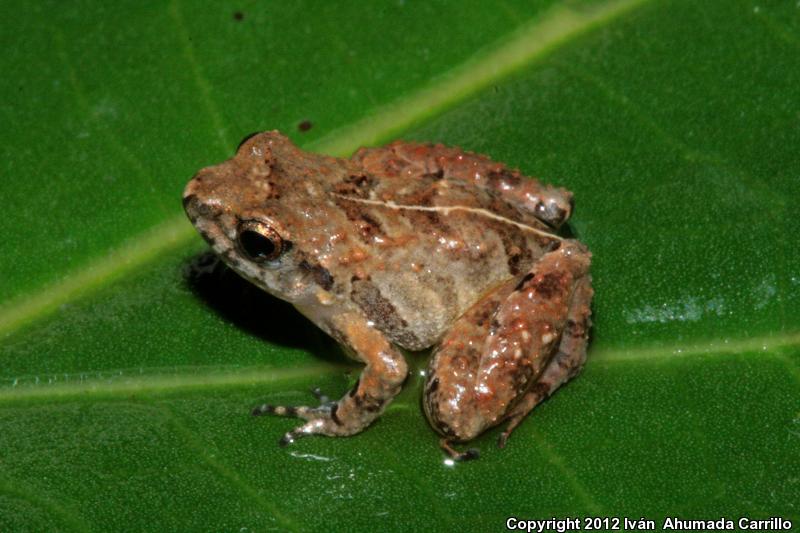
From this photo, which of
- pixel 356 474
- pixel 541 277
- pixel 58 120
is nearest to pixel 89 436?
pixel 356 474

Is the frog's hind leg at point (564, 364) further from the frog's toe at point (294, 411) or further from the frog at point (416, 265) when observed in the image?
the frog's toe at point (294, 411)

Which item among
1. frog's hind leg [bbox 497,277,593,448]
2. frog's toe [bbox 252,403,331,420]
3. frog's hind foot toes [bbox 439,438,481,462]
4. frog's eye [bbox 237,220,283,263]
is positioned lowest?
frog's toe [bbox 252,403,331,420]

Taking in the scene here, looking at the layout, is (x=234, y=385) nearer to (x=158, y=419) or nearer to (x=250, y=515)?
(x=158, y=419)

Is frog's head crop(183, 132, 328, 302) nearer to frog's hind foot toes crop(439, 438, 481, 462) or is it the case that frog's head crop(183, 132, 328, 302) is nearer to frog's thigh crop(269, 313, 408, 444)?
frog's thigh crop(269, 313, 408, 444)

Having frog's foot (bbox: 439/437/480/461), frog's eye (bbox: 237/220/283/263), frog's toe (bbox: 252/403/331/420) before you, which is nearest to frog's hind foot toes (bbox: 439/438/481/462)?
frog's foot (bbox: 439/437/480/461)

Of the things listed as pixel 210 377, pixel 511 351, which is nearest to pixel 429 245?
pixel 511 351

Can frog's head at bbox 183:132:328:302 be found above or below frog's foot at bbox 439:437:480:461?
above

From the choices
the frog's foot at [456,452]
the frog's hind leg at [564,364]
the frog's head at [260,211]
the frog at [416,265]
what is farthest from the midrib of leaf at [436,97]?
the frog's foot at [456,452]

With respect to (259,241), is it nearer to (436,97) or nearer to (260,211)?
(260,211)
